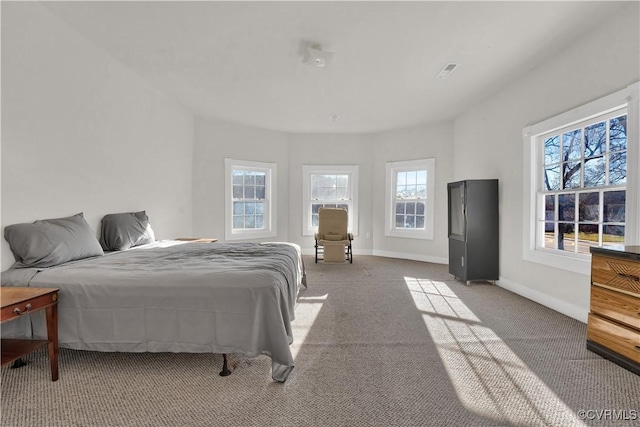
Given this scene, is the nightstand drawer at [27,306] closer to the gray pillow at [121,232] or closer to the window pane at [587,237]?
the gray pillow at [121,232]

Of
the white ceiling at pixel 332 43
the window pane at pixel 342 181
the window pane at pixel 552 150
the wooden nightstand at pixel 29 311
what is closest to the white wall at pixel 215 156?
the white ceiling at pixel 332 43

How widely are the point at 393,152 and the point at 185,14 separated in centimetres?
484

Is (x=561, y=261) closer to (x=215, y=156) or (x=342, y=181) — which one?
(x=342, y=181)

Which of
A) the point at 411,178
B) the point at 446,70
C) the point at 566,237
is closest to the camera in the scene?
the point at 566,237

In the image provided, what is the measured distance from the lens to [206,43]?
3047mm

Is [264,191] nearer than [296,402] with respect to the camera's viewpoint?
No

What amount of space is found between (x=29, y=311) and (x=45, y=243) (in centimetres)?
81

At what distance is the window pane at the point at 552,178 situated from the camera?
341 centimetres

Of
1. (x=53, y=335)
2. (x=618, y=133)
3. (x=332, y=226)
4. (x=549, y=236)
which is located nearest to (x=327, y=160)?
(x=332, y=226)

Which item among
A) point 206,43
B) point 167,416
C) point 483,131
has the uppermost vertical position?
point 206,43

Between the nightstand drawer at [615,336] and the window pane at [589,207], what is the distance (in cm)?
116

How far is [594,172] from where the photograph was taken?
9.68ft

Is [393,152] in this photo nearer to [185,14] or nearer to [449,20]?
[449,20]

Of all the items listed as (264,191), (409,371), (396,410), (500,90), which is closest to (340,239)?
(264,191)
